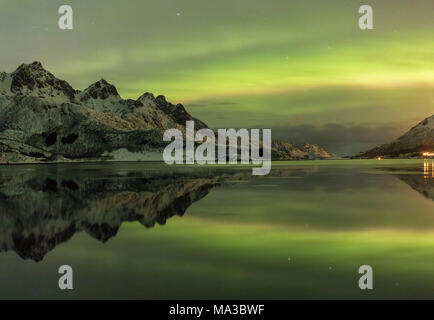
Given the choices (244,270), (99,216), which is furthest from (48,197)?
(244,270)

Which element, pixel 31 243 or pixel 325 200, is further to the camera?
pixel 325 200

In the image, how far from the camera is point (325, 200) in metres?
59.2

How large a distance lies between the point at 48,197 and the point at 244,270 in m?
47.3

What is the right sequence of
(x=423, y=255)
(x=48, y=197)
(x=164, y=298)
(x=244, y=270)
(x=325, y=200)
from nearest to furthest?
(x=164, y=298), (x=244, y=270), (x=423, y=255), (x=325, y=200), (x=48, y=197)

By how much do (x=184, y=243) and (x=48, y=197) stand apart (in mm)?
38938

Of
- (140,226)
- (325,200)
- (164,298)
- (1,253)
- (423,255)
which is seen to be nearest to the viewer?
(164,298)

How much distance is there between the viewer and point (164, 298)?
63.3 ft

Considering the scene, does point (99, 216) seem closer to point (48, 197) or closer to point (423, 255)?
point (48, 197)

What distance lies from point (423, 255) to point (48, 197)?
5126 centimetres

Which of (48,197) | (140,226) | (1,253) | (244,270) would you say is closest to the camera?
(244,270)
